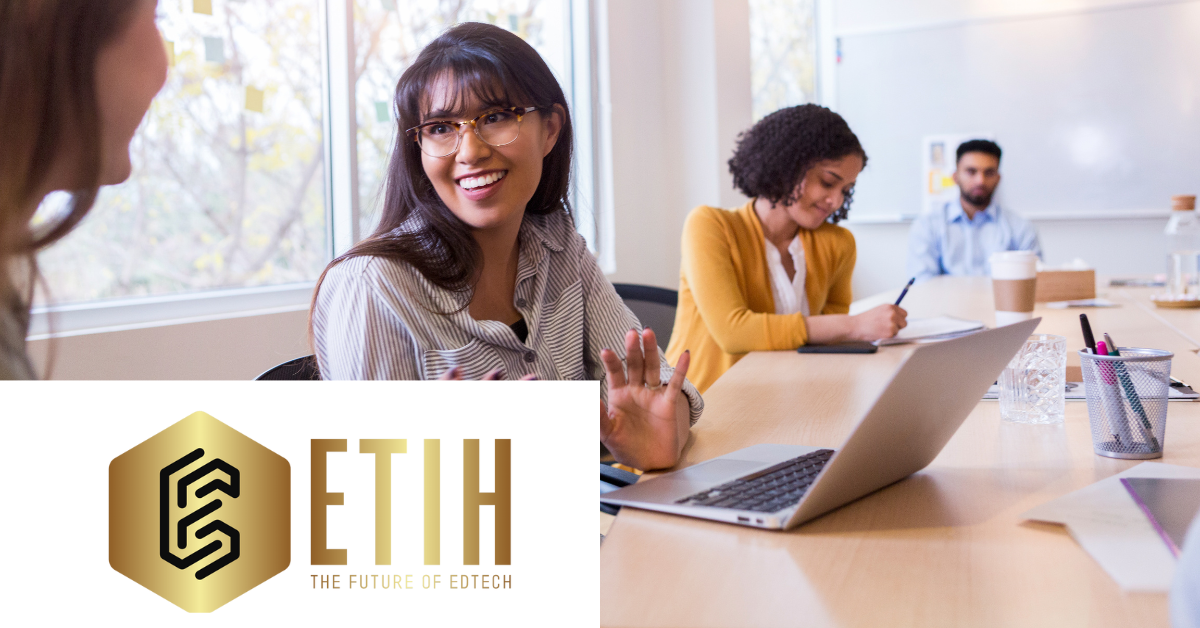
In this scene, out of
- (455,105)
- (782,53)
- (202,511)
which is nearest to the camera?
(202,511)

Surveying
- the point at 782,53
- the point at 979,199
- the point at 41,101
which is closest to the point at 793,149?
the point at 41,101

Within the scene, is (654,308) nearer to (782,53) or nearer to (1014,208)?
(782,53)

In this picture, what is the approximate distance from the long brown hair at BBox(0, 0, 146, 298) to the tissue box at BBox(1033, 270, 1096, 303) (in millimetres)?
2447

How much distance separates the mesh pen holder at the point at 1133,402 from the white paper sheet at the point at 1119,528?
0.07 meters

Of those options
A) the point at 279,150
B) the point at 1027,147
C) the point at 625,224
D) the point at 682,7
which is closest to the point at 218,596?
the point at 279,150

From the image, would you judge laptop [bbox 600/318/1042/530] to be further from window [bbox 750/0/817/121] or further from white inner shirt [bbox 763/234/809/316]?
window [bbox 750/0/817/121]

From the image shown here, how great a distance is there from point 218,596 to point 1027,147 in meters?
4.95

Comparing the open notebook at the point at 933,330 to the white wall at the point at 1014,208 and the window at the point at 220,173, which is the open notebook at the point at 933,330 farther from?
the white wall at the point at 1014,208

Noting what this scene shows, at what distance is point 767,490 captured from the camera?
794mm

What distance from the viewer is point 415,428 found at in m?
0.58

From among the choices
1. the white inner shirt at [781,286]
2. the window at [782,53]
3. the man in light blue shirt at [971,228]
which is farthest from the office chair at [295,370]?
the window at [782,53]

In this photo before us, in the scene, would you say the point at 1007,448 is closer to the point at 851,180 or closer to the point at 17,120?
the point at 17,120

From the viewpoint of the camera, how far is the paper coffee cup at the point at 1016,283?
75.7 inches

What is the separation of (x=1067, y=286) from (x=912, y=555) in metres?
2.15
